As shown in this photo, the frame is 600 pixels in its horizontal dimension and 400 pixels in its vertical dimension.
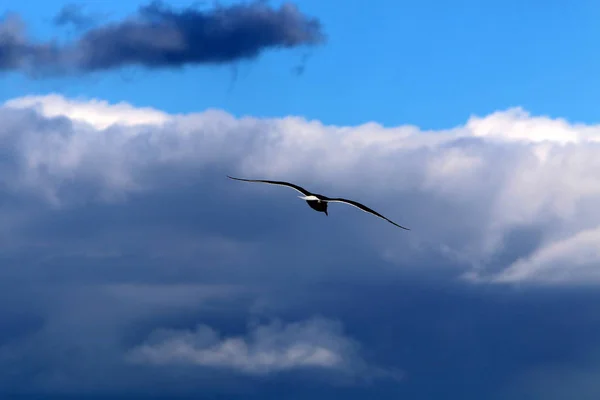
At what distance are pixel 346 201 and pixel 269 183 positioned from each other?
11.4 meters

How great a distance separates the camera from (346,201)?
126 metres

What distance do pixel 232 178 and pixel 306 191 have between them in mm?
10811

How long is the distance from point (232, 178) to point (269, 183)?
9.01 m

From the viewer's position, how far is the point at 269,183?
13262 cm

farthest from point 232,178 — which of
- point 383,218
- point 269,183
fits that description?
point 383,218

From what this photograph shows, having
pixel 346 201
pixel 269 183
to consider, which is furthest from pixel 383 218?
pixel 269 183

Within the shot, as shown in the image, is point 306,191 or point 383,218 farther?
point 306,191

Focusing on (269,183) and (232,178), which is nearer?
(232,178)

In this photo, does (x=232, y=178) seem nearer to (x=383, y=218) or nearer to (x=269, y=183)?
(x=269, y=183)

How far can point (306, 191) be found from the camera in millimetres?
131125

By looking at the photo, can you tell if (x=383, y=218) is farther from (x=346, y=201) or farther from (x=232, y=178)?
(x=232, y=178)

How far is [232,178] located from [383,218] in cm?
1775

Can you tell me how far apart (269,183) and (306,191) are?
15.8ft

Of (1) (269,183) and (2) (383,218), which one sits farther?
(1) (269,183)
